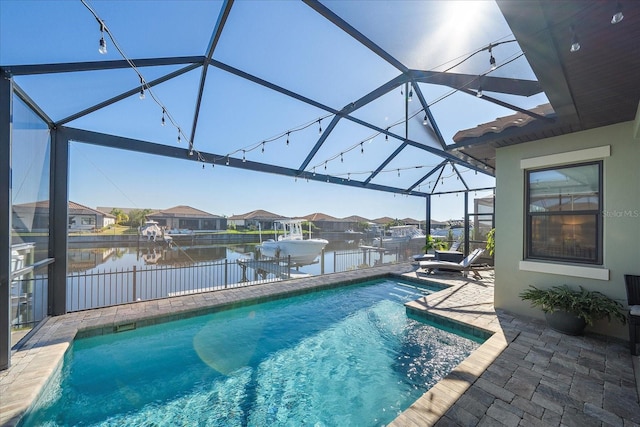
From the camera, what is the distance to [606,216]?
12.1 feet

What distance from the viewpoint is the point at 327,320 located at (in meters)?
5.00

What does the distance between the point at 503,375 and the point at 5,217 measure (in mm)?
5750

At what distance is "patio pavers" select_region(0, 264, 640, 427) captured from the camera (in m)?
2.16

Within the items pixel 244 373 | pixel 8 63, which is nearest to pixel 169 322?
pixel 244 373

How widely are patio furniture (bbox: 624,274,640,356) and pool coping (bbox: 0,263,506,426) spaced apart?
132 centimetres

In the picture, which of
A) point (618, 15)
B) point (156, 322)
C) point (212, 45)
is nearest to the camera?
point (618, 15)

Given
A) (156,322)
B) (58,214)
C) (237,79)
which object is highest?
(237,79)

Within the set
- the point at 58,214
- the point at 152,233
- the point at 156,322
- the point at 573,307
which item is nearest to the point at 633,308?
the point at 573,307

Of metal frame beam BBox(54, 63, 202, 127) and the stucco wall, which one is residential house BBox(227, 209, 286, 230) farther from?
the stucco wall

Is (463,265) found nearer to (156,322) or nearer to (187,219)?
(156,322)

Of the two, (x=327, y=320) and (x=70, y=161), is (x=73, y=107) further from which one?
(x=327, y=320)

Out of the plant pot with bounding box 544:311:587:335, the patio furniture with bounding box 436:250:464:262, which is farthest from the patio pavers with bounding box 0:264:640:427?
the patio furniture with bounding box 436:250:464:262

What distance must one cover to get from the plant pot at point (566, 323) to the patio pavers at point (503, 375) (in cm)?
13

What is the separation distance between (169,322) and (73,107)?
12.7ft
